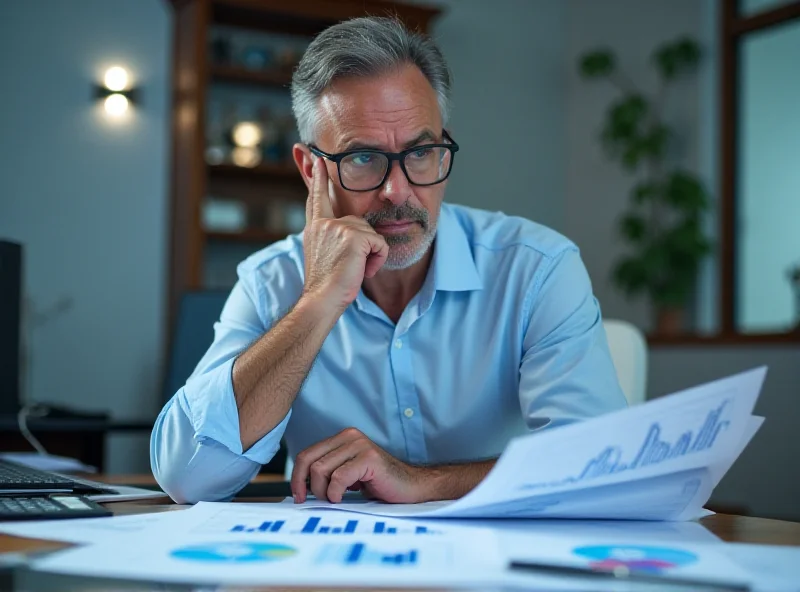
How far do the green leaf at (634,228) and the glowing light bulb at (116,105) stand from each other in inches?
98.2

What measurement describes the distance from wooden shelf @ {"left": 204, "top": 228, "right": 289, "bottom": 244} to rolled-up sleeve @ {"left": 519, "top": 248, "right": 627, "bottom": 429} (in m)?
3.06

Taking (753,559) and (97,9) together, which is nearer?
(753,559)

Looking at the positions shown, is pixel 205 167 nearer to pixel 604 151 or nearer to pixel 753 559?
pixel 604 151

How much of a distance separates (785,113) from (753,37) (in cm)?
44

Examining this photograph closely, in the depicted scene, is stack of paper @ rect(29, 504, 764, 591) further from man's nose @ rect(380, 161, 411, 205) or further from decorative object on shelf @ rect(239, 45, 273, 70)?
decorative object on shelf @ rect(239, 45, 273, 70)

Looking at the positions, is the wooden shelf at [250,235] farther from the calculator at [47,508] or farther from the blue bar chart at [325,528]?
the blue bar chart at [325,528]

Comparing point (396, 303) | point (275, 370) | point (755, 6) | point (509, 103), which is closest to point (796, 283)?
point (755, 6)

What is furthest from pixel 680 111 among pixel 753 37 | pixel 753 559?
pixel 753 559

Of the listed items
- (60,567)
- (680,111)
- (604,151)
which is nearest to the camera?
(60,567)

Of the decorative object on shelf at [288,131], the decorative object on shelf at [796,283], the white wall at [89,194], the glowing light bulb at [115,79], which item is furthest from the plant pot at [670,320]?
the glowing light bulb at [115,79]

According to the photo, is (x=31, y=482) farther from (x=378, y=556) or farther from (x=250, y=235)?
(x=250, y=235)

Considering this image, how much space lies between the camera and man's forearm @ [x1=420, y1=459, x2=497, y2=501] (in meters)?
1.09

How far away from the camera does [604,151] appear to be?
509cm

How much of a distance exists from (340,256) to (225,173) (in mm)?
3365
